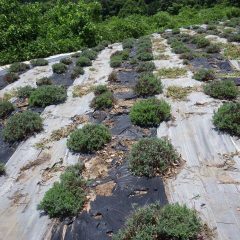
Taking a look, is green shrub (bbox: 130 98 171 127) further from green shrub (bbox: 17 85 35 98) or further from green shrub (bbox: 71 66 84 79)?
green shrub (bbox: 71 66 84 79)

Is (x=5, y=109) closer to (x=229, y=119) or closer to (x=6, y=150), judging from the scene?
(x=6, y=150)

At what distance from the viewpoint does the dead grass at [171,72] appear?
1294cm

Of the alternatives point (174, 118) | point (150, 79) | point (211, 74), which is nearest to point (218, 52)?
point (211, 74)

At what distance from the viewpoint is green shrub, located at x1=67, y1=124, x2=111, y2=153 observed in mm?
7914

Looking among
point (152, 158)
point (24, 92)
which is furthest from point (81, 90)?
point (152, 158)

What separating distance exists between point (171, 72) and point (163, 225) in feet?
29.5

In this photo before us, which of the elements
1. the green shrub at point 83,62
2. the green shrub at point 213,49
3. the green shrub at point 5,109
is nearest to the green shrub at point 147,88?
the green shrub at point 5,109

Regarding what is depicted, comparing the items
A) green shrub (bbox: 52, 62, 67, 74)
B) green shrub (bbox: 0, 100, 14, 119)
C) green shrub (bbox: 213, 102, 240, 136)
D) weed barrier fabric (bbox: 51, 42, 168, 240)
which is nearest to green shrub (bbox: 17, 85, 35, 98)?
green shrub (bbox: 0, 100, 14, 119)

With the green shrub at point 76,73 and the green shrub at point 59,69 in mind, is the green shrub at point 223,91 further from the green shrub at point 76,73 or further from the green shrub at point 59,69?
the green shrub at point 59,69

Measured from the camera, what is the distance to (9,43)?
2286cm

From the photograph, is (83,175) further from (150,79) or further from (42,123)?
(150,79)

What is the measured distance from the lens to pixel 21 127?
9164mm

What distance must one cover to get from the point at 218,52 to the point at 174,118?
8174 mm

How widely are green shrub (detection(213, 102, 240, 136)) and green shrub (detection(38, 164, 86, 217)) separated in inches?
139
